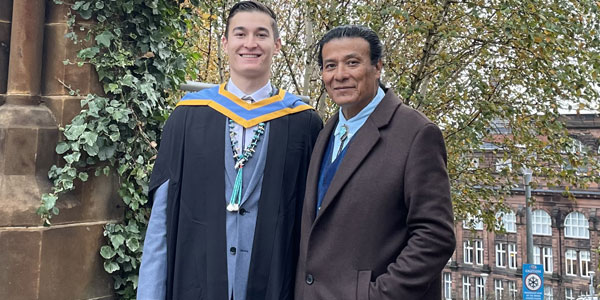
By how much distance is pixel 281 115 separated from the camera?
7.26 ft

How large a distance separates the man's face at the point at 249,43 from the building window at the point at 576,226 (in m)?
44.9

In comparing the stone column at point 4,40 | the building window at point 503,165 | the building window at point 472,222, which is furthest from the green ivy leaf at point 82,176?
the building window at point 472,222

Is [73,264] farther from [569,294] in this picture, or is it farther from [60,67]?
[569,294]

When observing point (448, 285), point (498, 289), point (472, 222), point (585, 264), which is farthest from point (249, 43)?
point (448, 285)

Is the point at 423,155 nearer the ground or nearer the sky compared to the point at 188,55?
nearer the ground

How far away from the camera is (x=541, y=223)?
42062 millimetres

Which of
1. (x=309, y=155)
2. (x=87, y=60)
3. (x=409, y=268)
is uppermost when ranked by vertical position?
(x=87, y=60)

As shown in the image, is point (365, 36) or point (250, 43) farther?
point (250, 43)

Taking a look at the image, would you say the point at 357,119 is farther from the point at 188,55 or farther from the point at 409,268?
the point at 188,55

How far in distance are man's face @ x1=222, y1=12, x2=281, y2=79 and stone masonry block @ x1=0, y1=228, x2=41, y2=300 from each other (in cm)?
120

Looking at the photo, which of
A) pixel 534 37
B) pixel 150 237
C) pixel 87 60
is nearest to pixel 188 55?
pixel 87 60

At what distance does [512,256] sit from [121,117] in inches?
1795

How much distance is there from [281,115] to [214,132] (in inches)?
12.3

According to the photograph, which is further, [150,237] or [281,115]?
[281,115]
